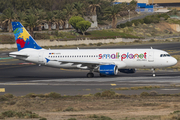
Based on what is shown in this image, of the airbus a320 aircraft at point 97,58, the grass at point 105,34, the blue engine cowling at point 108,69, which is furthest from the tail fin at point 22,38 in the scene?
the grass at point 105,34

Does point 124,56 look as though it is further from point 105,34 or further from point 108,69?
point 105,34

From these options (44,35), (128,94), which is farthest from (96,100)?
(44,35)

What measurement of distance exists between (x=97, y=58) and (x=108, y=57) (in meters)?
1.75

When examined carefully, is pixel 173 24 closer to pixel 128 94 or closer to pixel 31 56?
pixel 31 56

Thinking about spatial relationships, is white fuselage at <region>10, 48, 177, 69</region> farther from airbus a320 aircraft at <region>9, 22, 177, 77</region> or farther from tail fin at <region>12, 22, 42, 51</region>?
tail fin at <region>12, 22, 42, 51</region>

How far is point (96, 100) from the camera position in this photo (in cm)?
2684

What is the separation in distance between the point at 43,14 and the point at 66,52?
80.9 m

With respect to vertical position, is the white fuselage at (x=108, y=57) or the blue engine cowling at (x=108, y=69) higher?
the white fuselage at (x=108, y=57)

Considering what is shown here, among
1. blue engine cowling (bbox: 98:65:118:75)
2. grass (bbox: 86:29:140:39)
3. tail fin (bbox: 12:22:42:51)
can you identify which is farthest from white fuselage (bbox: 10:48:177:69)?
grass (bbox: 86:29:140:39)

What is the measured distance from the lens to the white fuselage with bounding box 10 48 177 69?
139 ft

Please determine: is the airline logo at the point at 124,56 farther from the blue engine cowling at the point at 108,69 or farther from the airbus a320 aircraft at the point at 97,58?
→ the blue engine cowling at the point at 108,69

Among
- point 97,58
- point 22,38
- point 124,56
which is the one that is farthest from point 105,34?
point 124,56

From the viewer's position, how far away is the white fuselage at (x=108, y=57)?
4247cm

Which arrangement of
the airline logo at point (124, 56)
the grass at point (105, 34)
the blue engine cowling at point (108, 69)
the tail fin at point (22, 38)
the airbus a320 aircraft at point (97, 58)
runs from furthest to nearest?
the grass at point (105, 34) < the tail fin at point (22, 38) < the airline logo at point (124, 56) < the airbus a320 aircraft at point (97, 58) < the blue engine cowling at point (108, 69)
